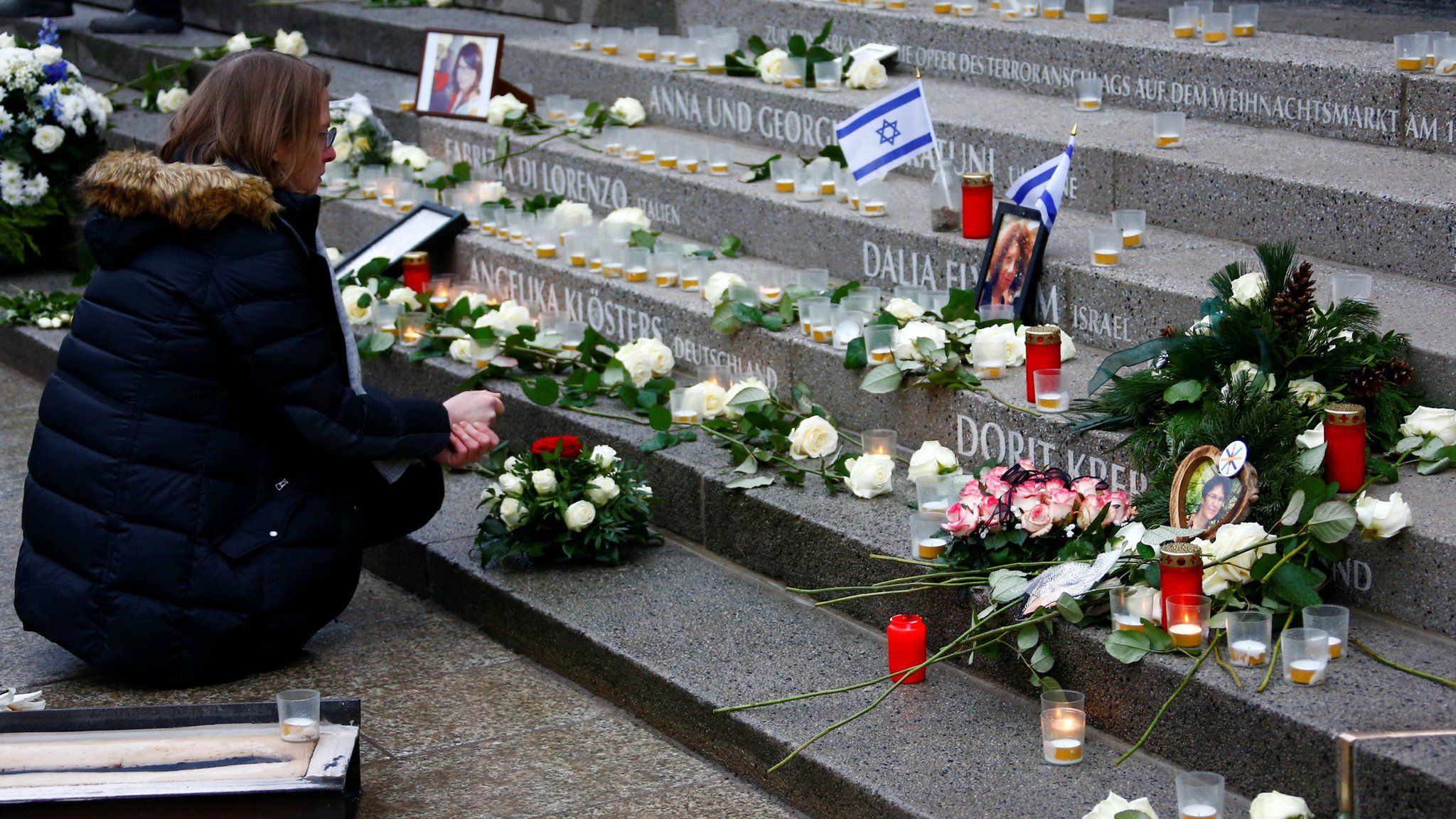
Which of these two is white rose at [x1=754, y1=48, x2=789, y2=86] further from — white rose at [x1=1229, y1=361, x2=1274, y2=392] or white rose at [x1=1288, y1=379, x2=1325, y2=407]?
white rose at [x1=1288, y1=379, x2=1325, y2=407]

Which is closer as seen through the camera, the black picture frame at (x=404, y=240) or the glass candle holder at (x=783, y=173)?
the glass candle holder at (x=783, y=173)

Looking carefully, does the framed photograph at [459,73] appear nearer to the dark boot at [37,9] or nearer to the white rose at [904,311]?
the white rose at [904,311]

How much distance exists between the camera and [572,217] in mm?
6277

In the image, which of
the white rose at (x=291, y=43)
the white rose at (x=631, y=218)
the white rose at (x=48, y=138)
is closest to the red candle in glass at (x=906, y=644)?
the white rose at (x=631, y=218)

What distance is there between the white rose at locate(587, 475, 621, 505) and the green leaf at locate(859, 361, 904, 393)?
2.36 feet

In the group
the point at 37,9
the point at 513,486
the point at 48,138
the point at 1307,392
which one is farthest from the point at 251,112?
the point at 37,9

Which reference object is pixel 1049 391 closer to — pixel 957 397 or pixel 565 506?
pixel 957 397

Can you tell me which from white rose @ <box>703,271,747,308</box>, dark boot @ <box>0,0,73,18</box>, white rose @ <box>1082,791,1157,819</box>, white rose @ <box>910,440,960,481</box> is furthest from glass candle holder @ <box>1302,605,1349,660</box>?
dark boot @ <box>0,0,73,18</box>

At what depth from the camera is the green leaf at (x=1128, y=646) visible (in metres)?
3.42

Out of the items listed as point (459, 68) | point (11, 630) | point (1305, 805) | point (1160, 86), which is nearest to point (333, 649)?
point (11, 630)

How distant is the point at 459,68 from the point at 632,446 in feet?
10.2

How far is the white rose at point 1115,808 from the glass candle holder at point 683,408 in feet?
7.29

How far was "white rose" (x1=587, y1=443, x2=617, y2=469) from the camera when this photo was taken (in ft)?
15.3

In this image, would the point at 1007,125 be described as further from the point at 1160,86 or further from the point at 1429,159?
the point at 1429,159
